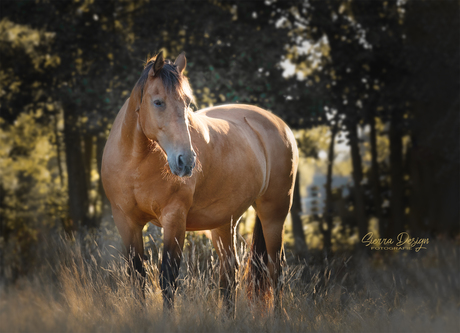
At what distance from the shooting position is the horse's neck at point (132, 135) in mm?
3584

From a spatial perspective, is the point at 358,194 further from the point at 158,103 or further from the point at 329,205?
the point at 158,103

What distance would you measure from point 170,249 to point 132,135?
38.8 inches

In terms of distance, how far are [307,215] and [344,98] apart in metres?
4.66

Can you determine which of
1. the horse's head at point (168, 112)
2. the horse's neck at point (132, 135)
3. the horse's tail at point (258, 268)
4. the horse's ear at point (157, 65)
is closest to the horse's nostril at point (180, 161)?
the horse's head at point (168, 112)

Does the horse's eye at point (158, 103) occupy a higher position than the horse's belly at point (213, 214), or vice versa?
the horse's eye at point (158, 103)

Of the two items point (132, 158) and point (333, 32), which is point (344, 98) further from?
point (132, 158)

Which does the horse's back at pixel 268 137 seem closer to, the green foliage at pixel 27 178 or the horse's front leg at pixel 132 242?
the horse's front leg at pixel 132 242

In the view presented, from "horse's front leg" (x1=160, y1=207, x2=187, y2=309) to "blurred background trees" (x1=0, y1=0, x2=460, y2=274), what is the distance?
3894 mm

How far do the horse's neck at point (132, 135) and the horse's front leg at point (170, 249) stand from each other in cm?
55

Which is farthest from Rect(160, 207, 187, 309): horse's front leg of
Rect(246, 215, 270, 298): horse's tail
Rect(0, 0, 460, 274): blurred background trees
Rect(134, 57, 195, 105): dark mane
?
Rect(0, 0, 460, 274): blurred background trees

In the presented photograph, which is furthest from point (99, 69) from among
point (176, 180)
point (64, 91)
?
point (176, 180)

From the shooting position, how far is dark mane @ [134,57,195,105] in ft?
10.8

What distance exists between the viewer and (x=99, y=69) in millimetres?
8359

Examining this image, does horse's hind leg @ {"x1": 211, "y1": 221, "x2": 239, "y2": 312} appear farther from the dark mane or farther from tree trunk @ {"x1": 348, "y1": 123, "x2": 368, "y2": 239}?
tree trunk @ {"x1": 348, "y1": 123, "x2": 368, "y2": 239}
